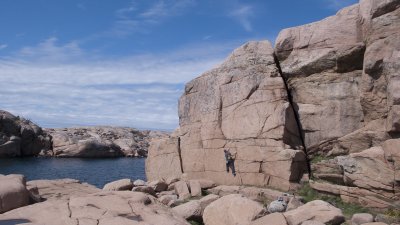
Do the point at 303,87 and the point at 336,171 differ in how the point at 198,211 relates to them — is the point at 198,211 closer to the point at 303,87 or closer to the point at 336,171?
the point at 336,171

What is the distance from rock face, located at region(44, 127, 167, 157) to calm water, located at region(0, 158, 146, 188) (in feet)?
15.7

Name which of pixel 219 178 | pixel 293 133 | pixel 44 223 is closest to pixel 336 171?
pixel 293 133

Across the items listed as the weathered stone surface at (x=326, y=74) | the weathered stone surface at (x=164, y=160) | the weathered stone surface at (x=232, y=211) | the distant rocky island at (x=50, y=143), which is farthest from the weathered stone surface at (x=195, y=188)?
the distant rocky island at (x=50, y=143)

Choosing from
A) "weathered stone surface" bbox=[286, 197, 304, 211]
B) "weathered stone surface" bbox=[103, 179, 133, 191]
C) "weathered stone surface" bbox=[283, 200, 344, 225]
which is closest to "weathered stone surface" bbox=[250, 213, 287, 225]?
"weathered stone surface" bbox=[283, 200, 344, 225]

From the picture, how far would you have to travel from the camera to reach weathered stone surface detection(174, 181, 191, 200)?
A: 23547 mm

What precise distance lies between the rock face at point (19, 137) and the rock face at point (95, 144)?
91.9 inches

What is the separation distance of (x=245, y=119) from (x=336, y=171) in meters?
5.92

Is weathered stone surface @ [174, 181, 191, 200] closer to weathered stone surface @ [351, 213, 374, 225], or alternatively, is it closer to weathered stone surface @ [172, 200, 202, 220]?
weathered stone surface @ [172, 200, 202, 220]

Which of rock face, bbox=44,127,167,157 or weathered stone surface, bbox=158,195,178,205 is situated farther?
rock face, bbox=44,127,167,157

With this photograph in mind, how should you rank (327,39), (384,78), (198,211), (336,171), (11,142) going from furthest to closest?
(11,142) → (327,39) → (336,171) → (384,78) → (198,211)

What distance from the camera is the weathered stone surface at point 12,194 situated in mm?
14562

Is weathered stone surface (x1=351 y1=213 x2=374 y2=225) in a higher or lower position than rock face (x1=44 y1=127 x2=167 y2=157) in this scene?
lower

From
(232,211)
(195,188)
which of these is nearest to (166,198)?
(195,188)

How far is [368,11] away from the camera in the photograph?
22.0 m
